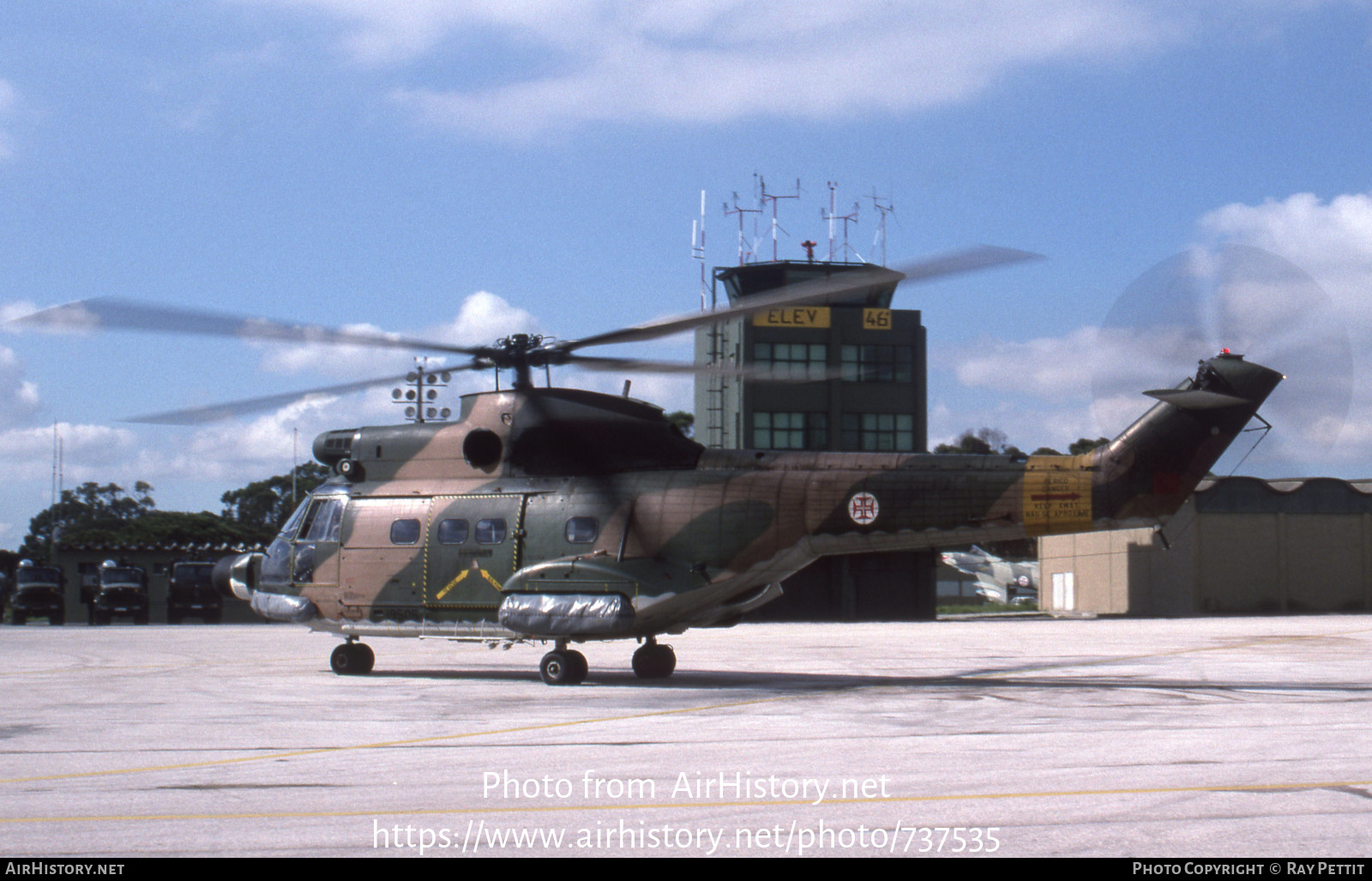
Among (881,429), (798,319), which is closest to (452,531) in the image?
(798,319)

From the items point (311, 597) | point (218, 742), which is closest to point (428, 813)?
point (218, 742)

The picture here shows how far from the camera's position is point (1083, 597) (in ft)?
190

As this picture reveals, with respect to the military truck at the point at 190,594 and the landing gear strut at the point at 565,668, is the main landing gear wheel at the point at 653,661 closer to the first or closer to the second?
the landing gear strut at the point at 565,668

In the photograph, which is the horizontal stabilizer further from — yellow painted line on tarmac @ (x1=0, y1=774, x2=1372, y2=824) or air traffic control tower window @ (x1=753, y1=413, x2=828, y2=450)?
air traffic control tower window @ (x1=753, y1=413, x2=828, y2=450)

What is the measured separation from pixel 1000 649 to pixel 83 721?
747 inches

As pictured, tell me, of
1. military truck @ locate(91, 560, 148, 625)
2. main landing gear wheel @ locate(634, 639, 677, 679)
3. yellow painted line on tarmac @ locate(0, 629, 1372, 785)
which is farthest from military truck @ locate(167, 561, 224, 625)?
yellow painted line on tarmac @ locate(0, 629, 1372, 785)

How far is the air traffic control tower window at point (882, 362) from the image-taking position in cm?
6009

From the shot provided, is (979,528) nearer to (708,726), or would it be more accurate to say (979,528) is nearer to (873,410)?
(708,726)

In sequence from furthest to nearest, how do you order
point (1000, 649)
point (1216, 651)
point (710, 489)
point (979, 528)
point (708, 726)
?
point (1000, 649) < point (1216, 651) < point (710, 489) < point (979, 528) < point (708, 726)

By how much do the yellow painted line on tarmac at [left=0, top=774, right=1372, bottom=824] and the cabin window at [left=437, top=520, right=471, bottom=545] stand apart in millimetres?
9978

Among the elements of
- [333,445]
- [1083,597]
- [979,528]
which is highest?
[333,445]

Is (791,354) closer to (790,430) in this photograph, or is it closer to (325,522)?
(790,430)

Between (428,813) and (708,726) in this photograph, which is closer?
(428,813)

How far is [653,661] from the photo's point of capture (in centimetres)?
1725
